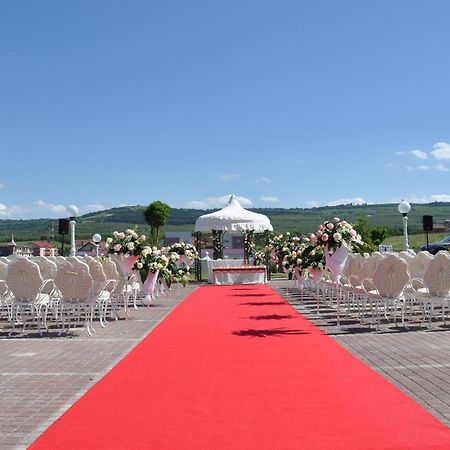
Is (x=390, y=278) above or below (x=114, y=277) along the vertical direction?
above

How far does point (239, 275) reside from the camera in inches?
934

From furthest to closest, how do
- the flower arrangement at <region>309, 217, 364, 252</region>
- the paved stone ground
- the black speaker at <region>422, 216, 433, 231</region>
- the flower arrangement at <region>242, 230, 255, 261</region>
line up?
the flower arrangement at <region>242, 230, 255, 261</region> → the black speaker at <region>422, 216, 433, 231</region> → the flower arrangement at <region>309, 217, 364, 252</region> → the paved stone ground

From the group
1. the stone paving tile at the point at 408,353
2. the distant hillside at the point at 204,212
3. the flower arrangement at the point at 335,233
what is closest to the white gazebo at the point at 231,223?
the stone paving tile at the point at 408,353

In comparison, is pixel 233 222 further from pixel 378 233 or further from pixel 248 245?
pixel 378 233

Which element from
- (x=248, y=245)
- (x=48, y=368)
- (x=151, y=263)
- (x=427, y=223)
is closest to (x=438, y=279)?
(x=48, y=368)

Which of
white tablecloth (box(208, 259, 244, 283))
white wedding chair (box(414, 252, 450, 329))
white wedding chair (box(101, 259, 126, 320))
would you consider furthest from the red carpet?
white tablecloth (box(208, 259, 244, 283))

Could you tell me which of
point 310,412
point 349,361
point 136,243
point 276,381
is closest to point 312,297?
point 136,243

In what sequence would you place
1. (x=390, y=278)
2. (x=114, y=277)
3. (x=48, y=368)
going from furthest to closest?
(x=114, y=277) < (x=390, y=278) < (x=48, y=368)

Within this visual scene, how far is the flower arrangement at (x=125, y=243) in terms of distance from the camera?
12.5 metres

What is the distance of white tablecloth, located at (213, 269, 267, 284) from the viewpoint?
23.7 m

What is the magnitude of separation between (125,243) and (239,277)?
11.5m

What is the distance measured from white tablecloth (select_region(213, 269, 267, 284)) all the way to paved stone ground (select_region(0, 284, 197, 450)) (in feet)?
39.1

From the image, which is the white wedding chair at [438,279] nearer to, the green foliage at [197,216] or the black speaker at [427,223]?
the black speaker at [427,223]

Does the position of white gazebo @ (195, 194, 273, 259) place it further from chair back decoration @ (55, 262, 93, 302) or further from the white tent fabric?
chair back decoration @ (55, 262, 93, 302)
